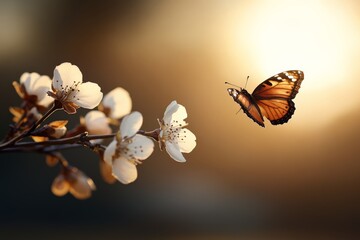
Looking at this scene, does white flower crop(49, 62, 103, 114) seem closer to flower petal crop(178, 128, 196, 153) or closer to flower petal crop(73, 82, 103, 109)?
flower petal crop(73, 82, 103, 109)

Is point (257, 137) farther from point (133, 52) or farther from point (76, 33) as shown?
point (76, 33)

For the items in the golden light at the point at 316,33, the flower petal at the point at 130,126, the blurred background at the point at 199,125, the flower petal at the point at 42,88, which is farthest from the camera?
the blurred background at the point at 199,125

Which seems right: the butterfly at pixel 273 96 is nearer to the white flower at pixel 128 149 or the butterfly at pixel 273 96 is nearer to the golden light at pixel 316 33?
the white flower at pixel 128 149

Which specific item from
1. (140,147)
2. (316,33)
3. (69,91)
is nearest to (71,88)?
(69,91)

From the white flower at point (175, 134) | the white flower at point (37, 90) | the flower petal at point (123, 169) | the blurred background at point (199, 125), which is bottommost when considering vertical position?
the flower petal at point (123, 169)

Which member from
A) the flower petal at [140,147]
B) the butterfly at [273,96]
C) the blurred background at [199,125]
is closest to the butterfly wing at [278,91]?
the butterfly at [273,96]

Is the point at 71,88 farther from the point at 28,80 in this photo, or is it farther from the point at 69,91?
the point at 28,80

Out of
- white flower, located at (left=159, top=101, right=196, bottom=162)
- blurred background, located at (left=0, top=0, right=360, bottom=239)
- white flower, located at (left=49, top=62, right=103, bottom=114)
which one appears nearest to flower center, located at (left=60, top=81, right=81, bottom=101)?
white flower, located at (left=49, top=62, right=103, bottom=114)
